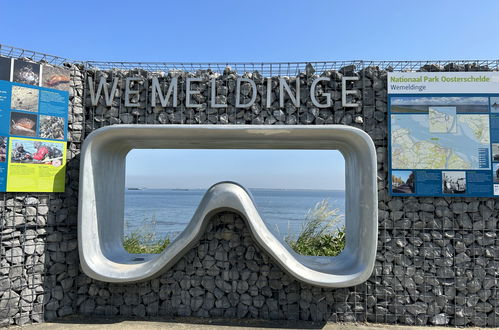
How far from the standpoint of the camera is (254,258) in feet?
19.4

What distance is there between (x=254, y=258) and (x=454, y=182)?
3518 mm

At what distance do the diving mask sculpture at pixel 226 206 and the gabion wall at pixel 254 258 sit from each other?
0.30 metres

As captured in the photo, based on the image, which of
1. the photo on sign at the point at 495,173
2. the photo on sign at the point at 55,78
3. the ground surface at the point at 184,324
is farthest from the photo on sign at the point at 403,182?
the photo on sign at the point at 55,78

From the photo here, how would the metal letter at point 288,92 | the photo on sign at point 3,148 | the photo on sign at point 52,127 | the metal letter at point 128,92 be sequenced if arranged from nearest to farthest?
the photo on sign at point 3,148, the photo on sign at point 52,127, the metal letter at point 288,92, the metal letter at point 128,92

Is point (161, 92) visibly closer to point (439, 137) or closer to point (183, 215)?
point (439, 137)

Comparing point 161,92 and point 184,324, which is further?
point 161,92

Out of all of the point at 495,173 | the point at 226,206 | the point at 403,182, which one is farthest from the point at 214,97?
the point at 495,173

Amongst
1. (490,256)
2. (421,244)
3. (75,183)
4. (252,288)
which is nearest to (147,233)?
(75,183)

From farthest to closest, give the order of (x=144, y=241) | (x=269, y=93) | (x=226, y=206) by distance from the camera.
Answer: (x=144, y=241) < (x=269, y=93) < (x=226, y=206)

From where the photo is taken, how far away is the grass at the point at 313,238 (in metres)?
9.12

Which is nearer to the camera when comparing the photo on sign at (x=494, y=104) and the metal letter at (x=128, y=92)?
the photo on sign at (x=494, y=104)

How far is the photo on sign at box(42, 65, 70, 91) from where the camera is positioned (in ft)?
19.1

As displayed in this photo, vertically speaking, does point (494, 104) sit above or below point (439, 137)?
above

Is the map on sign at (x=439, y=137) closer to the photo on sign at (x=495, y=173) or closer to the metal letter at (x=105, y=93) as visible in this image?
the photo on sign at (x=495, y=173)
